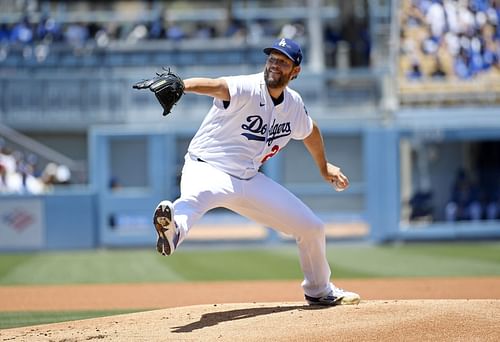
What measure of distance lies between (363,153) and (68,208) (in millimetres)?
6022

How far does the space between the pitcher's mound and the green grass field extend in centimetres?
509

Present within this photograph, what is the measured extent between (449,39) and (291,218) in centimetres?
1638

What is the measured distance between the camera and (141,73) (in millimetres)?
21312

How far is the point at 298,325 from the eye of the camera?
6129 millimetres

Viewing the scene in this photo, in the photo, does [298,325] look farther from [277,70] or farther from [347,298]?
[277,70]

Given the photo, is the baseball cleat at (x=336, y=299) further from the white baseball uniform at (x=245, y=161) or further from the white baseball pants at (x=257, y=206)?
the white baseball uniform at (x=245, y=161)

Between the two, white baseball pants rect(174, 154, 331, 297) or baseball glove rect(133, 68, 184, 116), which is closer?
baseball glove rect(133, 68, 184, 116)

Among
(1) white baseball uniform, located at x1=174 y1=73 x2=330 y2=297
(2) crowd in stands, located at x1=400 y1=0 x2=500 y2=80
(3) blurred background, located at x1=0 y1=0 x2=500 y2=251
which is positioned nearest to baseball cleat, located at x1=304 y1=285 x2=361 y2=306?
(1) white baseball uniform, located at x1=174 y1=73 x2=330 y2=297

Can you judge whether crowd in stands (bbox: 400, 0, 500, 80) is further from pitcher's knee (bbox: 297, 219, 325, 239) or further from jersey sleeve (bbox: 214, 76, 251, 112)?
jersey sleeve (bbox: 214, 76, 251, 112)

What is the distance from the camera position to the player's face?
6527 millimetres

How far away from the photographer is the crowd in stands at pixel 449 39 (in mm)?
21422

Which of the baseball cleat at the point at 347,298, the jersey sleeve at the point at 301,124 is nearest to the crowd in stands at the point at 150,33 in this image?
the jersey sleeve at the point at 301,124

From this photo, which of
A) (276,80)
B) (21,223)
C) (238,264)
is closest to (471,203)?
(238,264)

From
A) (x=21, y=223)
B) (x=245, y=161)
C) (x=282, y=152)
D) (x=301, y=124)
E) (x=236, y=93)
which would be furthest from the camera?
(x=282, y=152)
